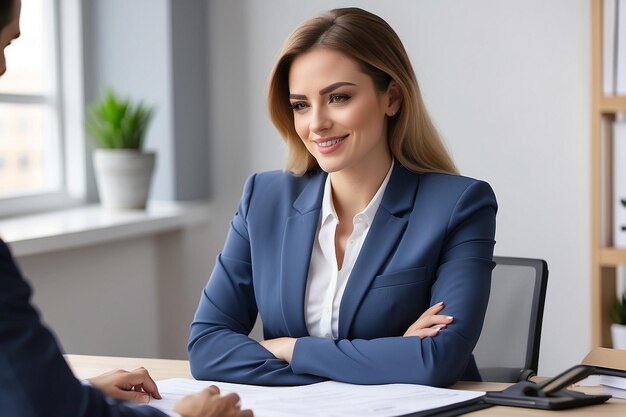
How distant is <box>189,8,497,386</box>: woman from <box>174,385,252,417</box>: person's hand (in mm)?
392

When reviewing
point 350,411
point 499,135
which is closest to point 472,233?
point 350,411

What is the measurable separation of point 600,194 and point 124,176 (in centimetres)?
169

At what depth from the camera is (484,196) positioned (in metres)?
2.08

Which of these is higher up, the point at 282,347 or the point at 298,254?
the point at 298,254

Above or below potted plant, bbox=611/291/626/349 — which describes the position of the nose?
above

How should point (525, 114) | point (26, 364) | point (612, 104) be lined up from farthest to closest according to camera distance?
point (525, 114) → point (612, 104) → point (26, 364)

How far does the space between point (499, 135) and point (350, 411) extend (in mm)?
2149

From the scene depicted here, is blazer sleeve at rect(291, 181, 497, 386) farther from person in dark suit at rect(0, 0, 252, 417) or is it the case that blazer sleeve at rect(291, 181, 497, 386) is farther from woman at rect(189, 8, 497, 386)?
person in dark suit at rect(0, 0, 252, 417)

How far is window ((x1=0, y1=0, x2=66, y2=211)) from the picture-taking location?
3.47 metres

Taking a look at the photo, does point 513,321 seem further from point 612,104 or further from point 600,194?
point 612,104

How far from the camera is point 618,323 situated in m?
3.12

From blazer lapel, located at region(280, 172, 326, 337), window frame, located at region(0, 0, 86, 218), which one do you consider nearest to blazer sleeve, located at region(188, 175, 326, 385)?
blazer lapel, located at region(280, 172, 326, 337)

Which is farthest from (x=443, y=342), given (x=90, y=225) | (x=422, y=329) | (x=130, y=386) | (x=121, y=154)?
(x=121, y=154)

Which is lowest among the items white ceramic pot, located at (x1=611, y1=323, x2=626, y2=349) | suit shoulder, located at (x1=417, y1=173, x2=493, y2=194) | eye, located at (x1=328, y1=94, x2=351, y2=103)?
white ceramic pot, located at (x1=611, y1=323, x2=626, y2=349)
